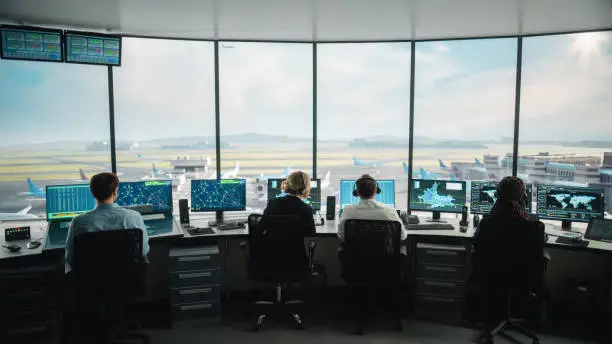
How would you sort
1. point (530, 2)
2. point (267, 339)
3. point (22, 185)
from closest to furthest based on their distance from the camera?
point (530, 2)
point (267, 339)
point (22, 185)

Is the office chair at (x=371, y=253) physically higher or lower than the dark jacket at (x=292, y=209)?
lower

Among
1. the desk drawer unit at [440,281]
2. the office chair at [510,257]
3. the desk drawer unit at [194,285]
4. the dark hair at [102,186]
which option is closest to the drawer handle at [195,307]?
the desk drawer unit at [194,285]

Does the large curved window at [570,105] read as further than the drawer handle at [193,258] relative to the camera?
Yes

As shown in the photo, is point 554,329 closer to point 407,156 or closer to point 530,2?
point 407,156

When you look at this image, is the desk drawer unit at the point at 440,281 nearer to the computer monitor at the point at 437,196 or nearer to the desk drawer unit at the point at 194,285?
the computer monitor at the point at 437,196

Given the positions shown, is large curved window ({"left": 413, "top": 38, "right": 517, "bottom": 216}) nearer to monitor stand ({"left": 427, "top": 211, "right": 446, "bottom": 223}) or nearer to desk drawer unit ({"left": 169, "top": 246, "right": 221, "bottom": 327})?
monitor stand ({"left": 427, "top": 211, "right": 446, "bottom": 223})

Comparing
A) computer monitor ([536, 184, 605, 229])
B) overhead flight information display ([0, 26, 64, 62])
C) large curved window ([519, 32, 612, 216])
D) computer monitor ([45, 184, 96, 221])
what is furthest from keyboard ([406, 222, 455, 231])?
overhead flight information display ([0, 26, 64, 62])

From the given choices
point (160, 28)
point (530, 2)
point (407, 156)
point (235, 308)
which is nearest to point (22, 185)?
point (160, 28)
